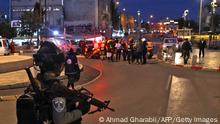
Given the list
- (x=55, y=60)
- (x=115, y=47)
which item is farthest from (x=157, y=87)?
(x=115, y=47)

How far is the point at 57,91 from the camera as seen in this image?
480 centimetres

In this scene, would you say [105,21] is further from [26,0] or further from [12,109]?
[12,109]

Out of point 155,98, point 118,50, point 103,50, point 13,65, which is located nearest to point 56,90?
point 155,98

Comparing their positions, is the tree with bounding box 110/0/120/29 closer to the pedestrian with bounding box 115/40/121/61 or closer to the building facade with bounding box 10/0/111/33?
the building facade with bounding box 10/0/111/33

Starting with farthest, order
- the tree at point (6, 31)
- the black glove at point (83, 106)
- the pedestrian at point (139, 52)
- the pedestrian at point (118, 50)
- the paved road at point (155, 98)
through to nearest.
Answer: the tree at point (6, 31) → the pedestrian at point (118, 50) → the pedestrian at point (139, 52) → the paved road at point (155, 98) → the black glove at point (83, 106)

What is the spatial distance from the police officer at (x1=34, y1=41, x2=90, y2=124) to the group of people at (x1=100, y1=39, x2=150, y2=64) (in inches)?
1183

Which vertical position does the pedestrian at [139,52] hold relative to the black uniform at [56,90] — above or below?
below

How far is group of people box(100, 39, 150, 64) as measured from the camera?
3559 cm

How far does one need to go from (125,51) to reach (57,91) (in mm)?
35511

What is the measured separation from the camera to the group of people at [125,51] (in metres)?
35.6

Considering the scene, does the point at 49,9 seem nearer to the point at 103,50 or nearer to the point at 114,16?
the point at 114,16

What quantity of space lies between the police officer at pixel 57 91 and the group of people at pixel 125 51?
3005 centimetres

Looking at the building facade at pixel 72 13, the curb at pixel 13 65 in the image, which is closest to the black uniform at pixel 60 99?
the curb at pixel 13 65

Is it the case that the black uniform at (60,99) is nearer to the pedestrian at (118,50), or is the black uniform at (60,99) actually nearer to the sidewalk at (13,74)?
the sidewalk at (13,74)
